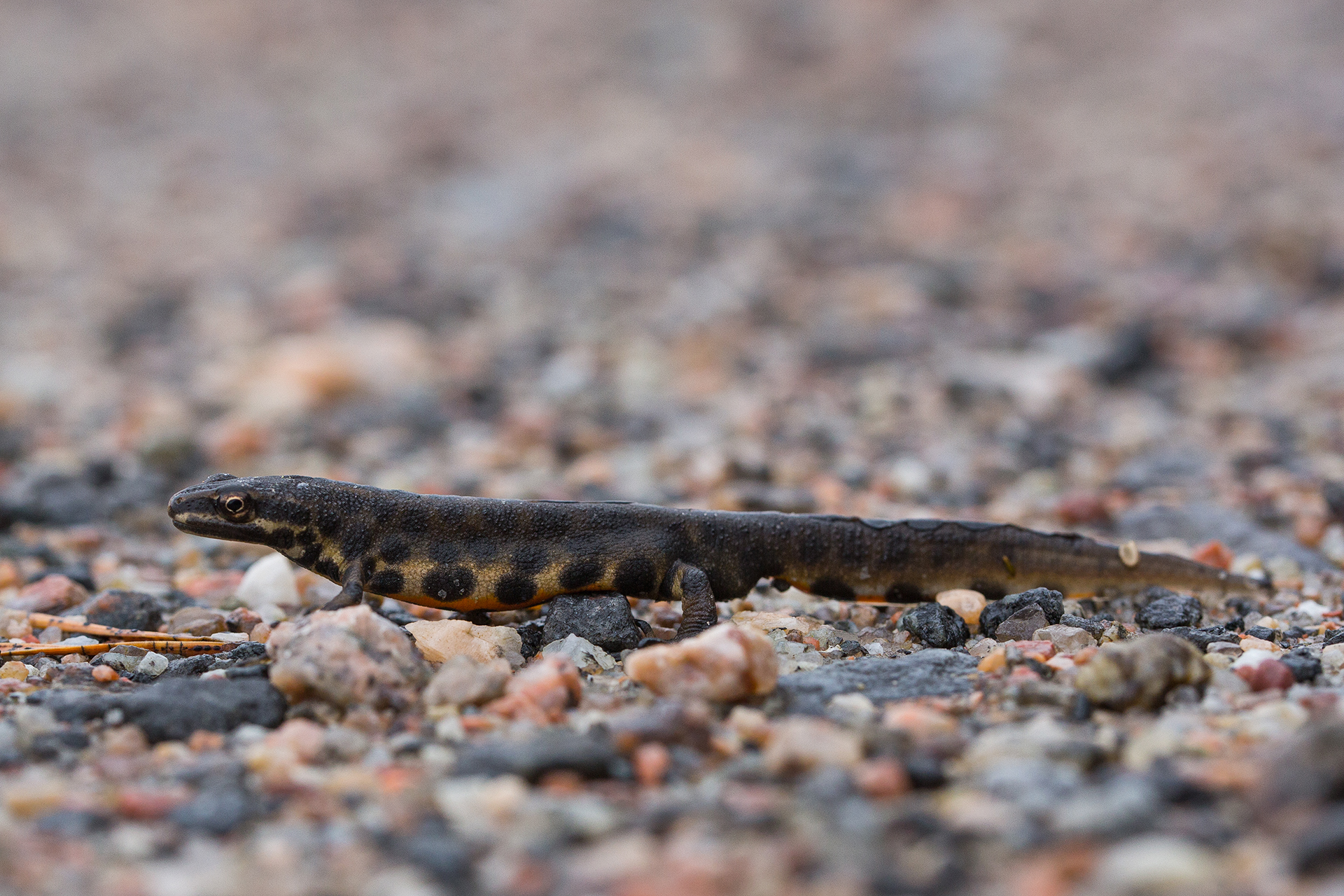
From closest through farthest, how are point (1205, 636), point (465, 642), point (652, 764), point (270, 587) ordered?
point (652, 764)
point (465, 642)
point (1205, 636)
point (270, 587)

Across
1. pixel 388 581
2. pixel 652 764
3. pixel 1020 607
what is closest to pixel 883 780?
pixel 652 764

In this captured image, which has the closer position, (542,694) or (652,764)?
(652,764)

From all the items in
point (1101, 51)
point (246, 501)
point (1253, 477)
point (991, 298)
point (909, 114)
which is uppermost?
point (1101, 51)

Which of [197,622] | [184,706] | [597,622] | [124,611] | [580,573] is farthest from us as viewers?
[124,611]

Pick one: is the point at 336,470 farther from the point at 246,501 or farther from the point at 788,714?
the point at 788,714

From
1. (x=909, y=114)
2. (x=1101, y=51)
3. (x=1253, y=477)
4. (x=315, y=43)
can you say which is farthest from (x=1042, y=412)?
(x=315, y=43)

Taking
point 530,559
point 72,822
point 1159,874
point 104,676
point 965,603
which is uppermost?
point 530,559

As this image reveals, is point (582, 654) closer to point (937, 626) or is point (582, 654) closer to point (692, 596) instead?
point (692, 596)

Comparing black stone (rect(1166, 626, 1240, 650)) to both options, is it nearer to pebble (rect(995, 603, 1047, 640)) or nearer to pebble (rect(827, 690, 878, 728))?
pebble (rect(995, 603, 1047, 640))
